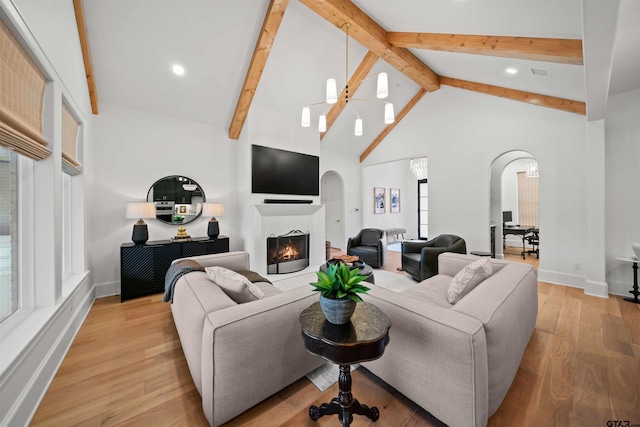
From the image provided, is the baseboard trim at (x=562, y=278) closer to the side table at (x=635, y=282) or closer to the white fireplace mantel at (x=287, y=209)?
the side table at (x=635, y=282)

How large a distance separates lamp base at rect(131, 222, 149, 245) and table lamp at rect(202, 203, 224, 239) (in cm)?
88

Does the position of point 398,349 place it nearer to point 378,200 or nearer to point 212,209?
point 212,209

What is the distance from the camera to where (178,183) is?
165 inches

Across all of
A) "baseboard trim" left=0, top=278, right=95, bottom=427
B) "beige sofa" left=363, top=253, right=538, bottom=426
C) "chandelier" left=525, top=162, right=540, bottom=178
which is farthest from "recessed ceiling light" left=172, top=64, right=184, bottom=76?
"chandelier" left=525, top=162, right=540, bottom=178

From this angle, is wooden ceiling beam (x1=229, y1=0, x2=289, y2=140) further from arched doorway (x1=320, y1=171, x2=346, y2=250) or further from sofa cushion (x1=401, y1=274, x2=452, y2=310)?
sofa cushion (x1=401, y1=274, x2=452, y2=310)

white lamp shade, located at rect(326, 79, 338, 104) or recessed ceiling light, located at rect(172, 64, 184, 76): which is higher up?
recessed ceiling light, located at rect(172, 64, 184, 76)

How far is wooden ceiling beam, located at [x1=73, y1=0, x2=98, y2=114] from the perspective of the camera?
2553 mm

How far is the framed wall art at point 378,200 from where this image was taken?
7850 millimetres

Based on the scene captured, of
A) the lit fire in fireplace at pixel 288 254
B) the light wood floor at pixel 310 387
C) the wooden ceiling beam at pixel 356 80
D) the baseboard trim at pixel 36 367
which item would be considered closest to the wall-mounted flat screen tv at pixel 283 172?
the wooden ceiling beam at pixel 356 80

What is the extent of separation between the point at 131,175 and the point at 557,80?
20.9 ft

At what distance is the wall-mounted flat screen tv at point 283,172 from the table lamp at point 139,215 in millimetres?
1571

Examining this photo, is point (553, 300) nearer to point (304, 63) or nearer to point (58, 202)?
point (304, 63)

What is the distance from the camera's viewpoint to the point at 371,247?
17.2 feet

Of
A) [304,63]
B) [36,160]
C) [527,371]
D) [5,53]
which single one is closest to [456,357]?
[527,371]
